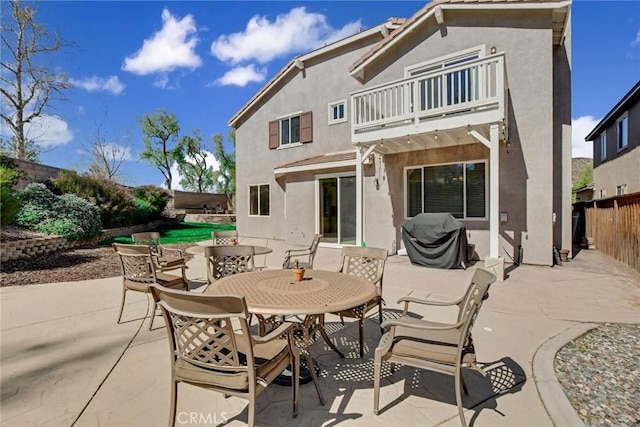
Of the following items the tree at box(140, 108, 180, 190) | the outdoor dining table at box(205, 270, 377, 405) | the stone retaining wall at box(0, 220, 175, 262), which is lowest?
the stone retaining wall at box(0, 220, 175, 262)

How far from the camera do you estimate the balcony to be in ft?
23.3

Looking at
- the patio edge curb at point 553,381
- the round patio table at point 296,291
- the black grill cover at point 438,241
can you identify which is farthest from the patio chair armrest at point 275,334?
the black grill cover at point 438,241

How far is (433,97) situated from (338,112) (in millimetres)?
5249

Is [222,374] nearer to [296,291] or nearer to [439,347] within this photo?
[296,291]

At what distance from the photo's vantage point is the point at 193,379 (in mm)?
1991

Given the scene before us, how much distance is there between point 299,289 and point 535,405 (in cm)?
207

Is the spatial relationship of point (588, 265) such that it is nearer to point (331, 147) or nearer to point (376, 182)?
point (376, 182)

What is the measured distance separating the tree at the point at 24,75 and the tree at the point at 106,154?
7413 millimetres

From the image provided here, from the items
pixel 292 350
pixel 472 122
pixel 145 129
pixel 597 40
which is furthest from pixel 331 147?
pixel 145 129

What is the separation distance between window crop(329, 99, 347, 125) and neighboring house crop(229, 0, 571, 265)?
0.04 metres

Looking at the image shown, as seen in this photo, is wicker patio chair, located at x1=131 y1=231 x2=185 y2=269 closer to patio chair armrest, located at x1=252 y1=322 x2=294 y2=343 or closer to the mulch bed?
the mulch bed

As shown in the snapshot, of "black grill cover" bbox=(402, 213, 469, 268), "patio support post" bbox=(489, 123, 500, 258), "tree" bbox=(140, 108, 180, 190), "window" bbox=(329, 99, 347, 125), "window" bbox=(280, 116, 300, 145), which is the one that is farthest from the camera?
"tree" bbox=(140, 108, 180, 190)

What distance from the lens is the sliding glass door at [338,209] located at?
11.1 m

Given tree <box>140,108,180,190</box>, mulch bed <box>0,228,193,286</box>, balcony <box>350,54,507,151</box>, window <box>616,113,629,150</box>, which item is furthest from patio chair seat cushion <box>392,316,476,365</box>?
tree <box>140,108,180,190</box>
